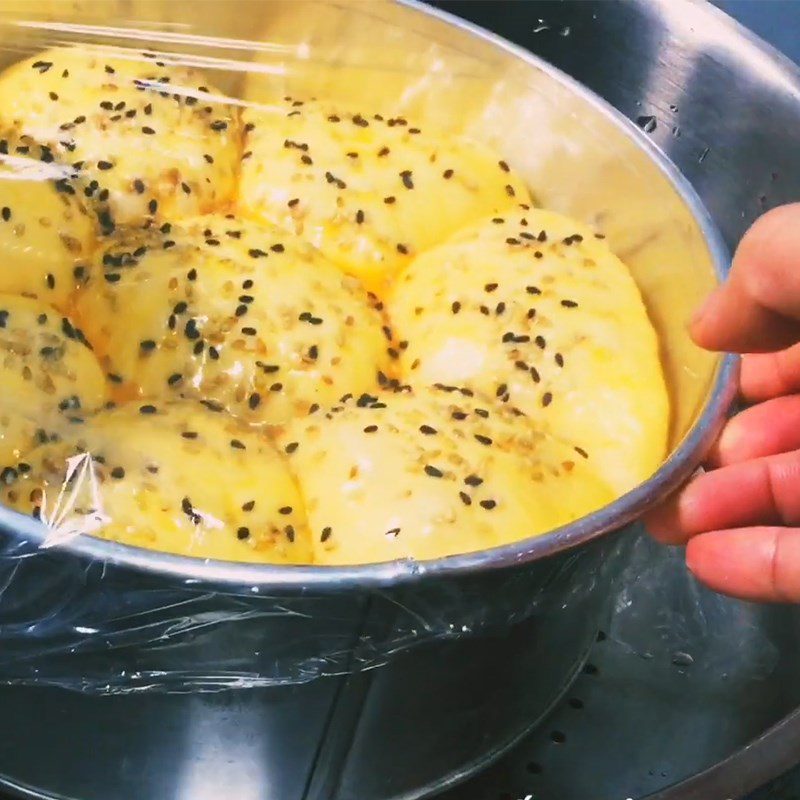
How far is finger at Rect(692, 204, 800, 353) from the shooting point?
3.44ft

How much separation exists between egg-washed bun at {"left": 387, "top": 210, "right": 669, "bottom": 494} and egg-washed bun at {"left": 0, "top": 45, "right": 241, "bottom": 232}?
1.21 ft

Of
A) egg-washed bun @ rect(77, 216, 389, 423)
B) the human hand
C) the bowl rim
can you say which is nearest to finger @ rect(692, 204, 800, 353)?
the human hand

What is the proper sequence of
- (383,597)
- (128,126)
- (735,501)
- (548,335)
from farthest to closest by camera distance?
(128,126), (548,335), (735,501), (383,597)

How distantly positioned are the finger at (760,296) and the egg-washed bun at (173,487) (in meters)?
0.55

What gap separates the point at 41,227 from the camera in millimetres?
1293

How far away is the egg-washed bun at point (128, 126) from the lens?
1.43 meters

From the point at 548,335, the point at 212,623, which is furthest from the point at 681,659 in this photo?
the point at 212,623

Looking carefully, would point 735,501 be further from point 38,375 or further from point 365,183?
point 38,375

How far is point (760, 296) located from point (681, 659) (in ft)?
2.29

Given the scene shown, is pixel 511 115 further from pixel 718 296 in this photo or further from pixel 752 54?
pixel 718 296

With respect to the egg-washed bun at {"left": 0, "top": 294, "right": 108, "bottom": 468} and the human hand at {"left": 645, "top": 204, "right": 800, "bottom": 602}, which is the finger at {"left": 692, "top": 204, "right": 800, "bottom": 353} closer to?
the human hand at {"left": 645, "top": 204, "right": 800, "bottom": 602}

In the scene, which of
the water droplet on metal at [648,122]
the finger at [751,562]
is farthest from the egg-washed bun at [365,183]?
the finger at [751,562]

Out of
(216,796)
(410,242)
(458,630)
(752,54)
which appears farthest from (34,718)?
(752,54)

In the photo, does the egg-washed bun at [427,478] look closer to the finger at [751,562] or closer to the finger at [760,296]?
the finger at [751,562]
